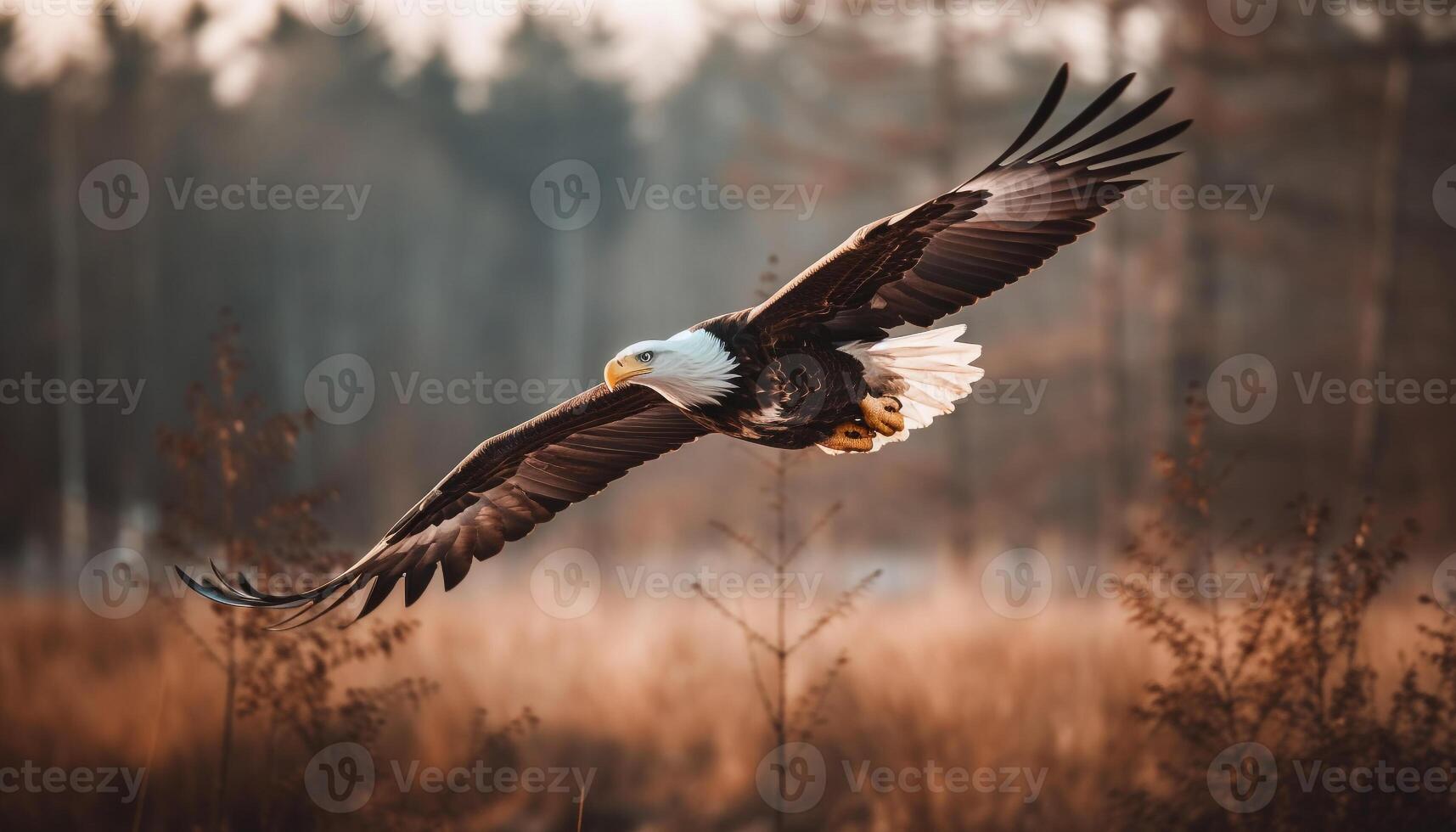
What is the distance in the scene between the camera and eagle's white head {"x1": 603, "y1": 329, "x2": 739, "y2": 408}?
415 cm

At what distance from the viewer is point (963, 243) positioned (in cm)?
430

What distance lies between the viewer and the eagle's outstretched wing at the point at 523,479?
15.4ft

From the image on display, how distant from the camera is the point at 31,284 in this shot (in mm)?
15539

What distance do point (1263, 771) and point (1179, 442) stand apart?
651 centimetres

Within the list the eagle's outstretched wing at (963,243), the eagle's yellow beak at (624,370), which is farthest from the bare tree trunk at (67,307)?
the eagle's outstretched wing at (963,243)

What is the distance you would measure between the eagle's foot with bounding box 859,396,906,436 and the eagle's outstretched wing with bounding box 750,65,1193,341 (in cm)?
28

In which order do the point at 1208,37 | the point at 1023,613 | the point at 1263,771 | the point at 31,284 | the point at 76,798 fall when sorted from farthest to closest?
1. the point at 31,284
2. the point at 1208,37
3. the point at 1023,613
4. the point at 76,798
5. the point at 1263,771

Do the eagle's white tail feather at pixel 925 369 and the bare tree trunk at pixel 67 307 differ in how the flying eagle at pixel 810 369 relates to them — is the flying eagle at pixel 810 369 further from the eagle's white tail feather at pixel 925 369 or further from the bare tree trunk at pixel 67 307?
the bare tree trunk at pixel 67 307

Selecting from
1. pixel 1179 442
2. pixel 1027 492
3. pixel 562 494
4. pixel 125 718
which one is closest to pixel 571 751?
pixel 562 494

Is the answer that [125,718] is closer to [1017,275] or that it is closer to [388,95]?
[1017,275]

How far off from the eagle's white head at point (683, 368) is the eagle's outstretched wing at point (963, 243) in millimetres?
226

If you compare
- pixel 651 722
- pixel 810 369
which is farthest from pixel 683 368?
pixel 651 722

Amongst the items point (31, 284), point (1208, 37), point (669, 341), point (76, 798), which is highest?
point (1208, 37)

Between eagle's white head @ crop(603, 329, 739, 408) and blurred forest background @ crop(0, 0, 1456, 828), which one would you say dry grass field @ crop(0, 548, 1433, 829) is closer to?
blurred forest background @ crop(0, 0, 1456, 828)
